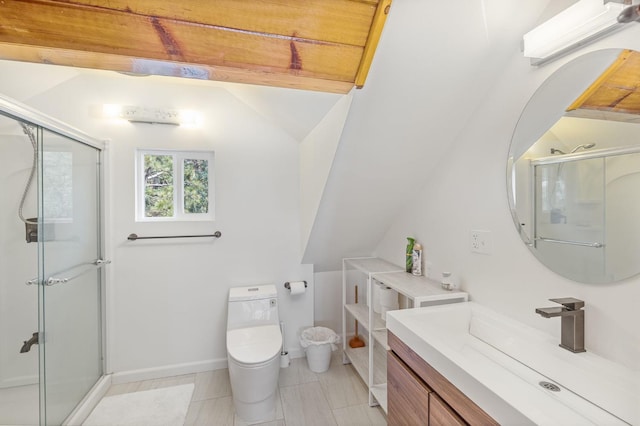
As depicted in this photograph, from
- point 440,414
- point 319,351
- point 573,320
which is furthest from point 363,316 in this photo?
point 573,320

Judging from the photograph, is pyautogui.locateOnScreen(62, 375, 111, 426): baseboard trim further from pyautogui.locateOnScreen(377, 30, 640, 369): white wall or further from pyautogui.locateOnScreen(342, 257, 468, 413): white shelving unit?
pyautogui.locateOnScreen(377, 30, 640, 369): white wall

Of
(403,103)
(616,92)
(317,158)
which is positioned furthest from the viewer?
(317,158)

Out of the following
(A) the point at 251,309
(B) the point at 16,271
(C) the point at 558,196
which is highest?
(C) the point at 558,196

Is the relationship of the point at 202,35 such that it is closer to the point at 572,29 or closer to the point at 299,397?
the point at 572,29

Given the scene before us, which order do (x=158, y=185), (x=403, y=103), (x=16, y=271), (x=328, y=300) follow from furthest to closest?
(x=328, y=300) → (x=158, y=185) → (x=16, y=271) → (x=403, y=103)

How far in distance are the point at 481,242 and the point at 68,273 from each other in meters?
2.56

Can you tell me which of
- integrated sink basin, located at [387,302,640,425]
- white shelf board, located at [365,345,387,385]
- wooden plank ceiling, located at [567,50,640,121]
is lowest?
white shelf board, located at [365,345,387,385]

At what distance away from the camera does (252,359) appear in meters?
1.85

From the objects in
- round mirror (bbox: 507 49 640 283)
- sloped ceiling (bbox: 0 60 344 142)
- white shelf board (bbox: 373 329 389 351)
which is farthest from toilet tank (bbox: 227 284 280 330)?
round mirror (bbox: 507 49 640 283)

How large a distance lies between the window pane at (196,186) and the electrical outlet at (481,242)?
2069 mm

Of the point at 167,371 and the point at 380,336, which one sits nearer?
the point at 380,336

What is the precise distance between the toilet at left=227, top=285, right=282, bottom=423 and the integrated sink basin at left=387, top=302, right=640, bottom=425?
0.94 m

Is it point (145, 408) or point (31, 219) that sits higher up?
point (31, 219)

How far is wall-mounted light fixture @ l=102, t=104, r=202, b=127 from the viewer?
7.30 feet
